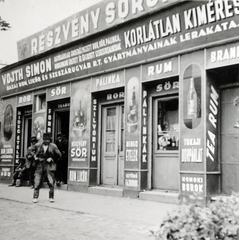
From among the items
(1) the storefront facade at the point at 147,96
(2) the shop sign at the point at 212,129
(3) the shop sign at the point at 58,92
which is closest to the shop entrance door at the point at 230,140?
(1) the storefront facade at the point at 147,96

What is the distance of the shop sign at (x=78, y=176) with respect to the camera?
503 inches

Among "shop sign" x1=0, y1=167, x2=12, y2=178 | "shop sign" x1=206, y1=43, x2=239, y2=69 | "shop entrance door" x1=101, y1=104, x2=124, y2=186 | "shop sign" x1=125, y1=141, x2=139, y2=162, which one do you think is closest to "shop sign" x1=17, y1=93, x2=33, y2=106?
"shop sign" x1=0, y1=167, x2=12, y2=178

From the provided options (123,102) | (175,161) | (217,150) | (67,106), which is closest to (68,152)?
(67,106)

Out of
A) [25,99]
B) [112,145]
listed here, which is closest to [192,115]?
[112,145]

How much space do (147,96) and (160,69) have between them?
1011 mm

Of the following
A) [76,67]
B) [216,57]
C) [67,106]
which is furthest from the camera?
[67,106]

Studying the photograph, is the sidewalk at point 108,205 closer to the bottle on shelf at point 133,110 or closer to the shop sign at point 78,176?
the shop sign at point 78,176

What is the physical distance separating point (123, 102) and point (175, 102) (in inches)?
80.0

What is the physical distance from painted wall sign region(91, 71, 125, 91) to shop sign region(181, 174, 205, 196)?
144 inches

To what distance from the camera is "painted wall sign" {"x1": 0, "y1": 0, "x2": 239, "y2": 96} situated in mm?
9016

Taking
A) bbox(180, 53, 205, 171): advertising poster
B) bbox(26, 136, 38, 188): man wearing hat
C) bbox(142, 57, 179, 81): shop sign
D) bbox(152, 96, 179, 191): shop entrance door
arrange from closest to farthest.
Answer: bbox(180, 53, 205, 171): advertising poster < bbox(142, 57, 179, 81): shop sign < bbox(152, 96, 179, 191): shop entrance door < bbox(26, 136, 38, 188): man wearing hat

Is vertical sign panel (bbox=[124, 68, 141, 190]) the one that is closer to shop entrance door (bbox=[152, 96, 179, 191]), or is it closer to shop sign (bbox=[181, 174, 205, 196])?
shop entrance door (bbox=[152, 96, 179, 191])

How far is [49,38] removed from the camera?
49.5 feet

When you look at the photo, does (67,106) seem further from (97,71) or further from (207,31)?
(207,31)
